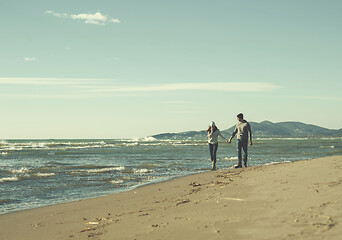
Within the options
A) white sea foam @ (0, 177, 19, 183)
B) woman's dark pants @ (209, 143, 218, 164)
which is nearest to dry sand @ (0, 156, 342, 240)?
white sea foam @ (0, 177, 19, 183)

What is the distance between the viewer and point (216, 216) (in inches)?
186

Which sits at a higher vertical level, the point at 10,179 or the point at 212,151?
the point at 212,151

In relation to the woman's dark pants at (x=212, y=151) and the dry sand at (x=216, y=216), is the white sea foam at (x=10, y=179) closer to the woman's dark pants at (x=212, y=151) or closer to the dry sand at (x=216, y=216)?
the dry sand at (x=216, y=216)

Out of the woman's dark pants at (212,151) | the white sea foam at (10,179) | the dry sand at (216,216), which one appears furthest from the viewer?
the woman's dark pants at (212,151)

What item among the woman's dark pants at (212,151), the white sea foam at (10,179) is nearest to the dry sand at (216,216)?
the white sea foam at (10,179)

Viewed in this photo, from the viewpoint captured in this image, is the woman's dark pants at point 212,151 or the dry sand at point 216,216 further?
the woman's dark pants at point 212,151

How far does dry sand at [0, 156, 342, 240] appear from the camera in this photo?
3963 mm

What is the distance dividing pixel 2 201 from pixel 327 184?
769 centimetres

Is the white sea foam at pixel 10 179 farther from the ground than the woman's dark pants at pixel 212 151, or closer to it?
closer to it

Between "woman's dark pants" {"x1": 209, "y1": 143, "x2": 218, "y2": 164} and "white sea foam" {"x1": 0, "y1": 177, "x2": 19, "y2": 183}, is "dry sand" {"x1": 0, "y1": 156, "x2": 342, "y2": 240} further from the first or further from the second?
"woman's dark pants" {"x1": 209, "y1": 143, "x2": 218, "y2": 164}

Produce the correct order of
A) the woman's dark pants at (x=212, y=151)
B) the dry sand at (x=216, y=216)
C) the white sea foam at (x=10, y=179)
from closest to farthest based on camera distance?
the dry sand at (x=216, y=216)
the white sea foam at (x=10, y=179)
the woman's dark pants at (x=212, y=151)

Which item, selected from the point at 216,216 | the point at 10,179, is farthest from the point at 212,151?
the point at 216,216

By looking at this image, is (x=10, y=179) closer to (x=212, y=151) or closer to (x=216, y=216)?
(x=212, y=151)

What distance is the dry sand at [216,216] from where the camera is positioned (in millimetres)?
3963
